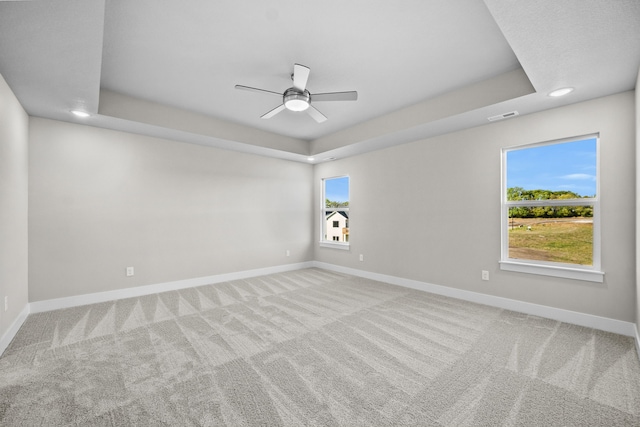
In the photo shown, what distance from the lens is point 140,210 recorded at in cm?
401

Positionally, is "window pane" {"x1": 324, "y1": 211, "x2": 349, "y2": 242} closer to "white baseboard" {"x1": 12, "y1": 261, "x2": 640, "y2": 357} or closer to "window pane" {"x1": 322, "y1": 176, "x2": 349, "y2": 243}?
"window pane" {"x1": 322, "y1": 176, "x2": 349, "y2": 243}

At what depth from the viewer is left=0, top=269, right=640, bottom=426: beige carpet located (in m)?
1.60

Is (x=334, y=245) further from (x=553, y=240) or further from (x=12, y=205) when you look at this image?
(x=12, y=205)

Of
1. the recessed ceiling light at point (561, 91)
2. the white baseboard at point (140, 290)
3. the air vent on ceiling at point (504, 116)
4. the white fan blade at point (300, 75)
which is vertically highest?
the white fan blade at point (300, 75)

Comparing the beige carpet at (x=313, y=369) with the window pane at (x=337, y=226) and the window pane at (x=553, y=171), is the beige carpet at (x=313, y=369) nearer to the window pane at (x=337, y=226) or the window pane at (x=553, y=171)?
the window pane at (x=553, y=171)

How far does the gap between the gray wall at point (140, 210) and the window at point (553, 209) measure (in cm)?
392

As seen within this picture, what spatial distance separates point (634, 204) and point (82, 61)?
504cm

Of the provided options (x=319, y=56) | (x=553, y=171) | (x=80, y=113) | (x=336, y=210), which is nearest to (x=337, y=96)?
(x=319, y=56)

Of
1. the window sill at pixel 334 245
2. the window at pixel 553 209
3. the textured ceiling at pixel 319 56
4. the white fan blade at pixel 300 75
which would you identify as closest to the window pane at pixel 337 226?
the window sill at pixel 334 245

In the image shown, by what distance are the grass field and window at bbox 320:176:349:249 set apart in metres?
2.84

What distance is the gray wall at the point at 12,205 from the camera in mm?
2391

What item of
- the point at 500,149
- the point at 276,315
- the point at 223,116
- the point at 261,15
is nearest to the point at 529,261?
the point at 500,149

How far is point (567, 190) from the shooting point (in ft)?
10.0

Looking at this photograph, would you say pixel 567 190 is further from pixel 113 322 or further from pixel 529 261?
pixel 113 322
